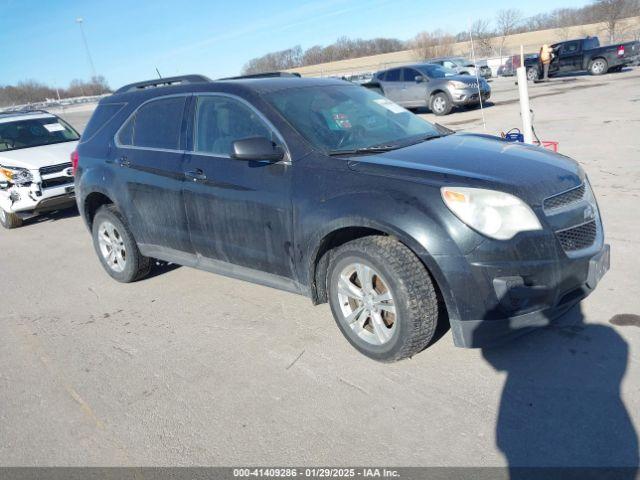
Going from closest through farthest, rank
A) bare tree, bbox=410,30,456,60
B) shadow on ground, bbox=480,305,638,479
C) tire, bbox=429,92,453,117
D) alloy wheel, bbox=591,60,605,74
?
shadow on ground, bbox=480,305,638,479
tire, bbox=429,92,453,117
alloy wheel, bbox=591,60,605,74
bare tree, bbox=410,30,456,60

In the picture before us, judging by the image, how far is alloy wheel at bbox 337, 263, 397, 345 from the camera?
348cm

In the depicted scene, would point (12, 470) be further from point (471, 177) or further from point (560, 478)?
point (471, 177)

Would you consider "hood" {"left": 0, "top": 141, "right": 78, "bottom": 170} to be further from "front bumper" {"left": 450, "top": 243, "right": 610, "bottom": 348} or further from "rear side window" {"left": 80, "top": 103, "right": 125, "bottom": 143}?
"front bumper" {"left": 450, "top": 243, "right": 610, "bottom": 348}

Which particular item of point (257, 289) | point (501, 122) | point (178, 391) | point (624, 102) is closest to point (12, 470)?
point (178, 391)

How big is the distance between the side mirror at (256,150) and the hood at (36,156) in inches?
241

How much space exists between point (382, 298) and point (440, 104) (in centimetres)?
1586

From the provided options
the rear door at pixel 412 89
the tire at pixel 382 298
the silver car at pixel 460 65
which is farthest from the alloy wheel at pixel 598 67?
the tire at pixel 382 298

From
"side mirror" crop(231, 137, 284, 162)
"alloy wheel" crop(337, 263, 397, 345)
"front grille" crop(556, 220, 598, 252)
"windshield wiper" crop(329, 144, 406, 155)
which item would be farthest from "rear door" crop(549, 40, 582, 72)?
"alloy wheel" crop(337, 263, 397, 345)

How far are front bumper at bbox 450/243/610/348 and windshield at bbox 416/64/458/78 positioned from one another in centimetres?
1646

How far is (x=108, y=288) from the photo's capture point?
18.8ft

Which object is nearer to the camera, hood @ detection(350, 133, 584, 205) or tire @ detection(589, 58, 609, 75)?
hood @ detection(350, 133, 584, 205)

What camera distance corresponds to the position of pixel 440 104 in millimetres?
18172

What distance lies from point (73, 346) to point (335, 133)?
2.66m

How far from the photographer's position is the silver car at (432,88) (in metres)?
17.6
